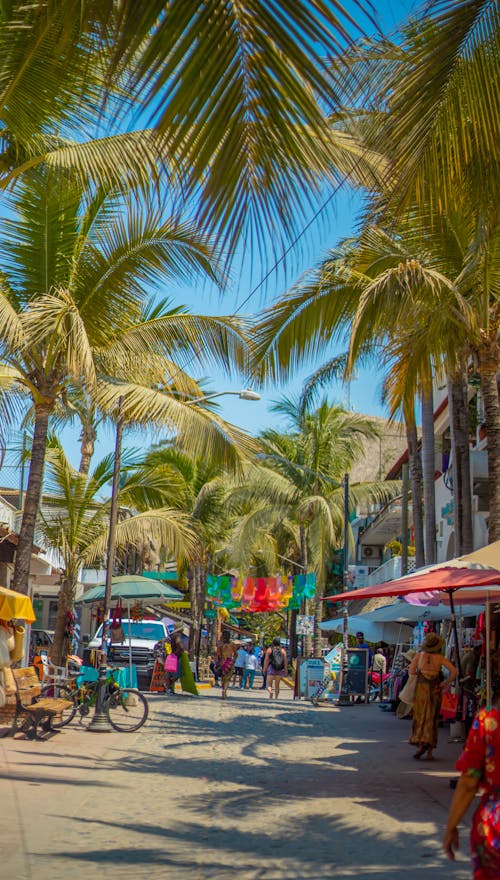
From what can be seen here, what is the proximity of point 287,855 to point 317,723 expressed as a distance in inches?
507

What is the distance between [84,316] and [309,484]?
988 inches

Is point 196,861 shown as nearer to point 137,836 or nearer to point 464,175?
point 137,836

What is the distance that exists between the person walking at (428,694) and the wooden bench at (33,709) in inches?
202

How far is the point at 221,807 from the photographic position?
31.4 feet

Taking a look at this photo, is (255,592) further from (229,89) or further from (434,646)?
(229,89)

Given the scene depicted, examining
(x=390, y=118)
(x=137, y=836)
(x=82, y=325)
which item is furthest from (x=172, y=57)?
(x=82, y=325)

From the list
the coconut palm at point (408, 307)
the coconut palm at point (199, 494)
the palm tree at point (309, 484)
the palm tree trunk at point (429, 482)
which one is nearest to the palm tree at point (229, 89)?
the coconut palm at point (408, 307)

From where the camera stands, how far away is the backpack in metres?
29.1

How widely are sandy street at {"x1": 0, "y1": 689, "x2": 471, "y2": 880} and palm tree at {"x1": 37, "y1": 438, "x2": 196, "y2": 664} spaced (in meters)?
7.28

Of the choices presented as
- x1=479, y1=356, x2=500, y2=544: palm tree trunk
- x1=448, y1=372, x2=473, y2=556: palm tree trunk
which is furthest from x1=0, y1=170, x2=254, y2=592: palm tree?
x1=448, y1=372, x2=473, y2=556: palm tree trunk

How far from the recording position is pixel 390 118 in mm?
6188

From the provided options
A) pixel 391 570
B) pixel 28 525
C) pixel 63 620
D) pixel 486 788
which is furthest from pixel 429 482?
pixel 486 788

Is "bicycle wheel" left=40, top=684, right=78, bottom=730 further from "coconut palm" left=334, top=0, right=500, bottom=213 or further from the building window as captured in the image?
the building window

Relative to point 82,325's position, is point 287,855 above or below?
below
